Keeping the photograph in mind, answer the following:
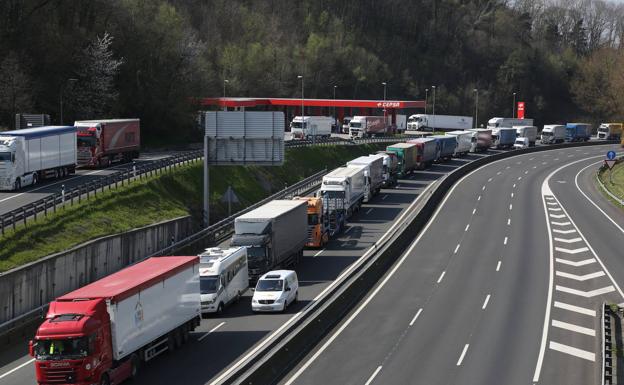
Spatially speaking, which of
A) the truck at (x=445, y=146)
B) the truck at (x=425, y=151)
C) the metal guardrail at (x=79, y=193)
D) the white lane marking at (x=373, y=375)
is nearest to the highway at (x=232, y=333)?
the white lane marking at (x=373, y=375)

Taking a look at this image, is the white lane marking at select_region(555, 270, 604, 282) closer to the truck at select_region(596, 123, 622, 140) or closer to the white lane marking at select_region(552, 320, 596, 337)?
the white lane marking at select_region(552, 320, 596, 337)

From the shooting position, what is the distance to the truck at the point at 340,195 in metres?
61.7

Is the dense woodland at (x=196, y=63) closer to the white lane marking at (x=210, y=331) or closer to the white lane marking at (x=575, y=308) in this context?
the white lane marking at (x=210, y=331)

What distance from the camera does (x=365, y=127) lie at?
12938 cm

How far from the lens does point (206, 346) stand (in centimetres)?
3500

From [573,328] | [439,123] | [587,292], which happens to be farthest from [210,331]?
[439,123]

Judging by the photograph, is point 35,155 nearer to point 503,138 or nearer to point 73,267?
point 73,267

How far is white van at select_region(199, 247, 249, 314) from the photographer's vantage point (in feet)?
130

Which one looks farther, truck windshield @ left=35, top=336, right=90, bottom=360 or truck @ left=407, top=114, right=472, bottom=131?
truck @ left=407, top=114, right=472, bottom=131

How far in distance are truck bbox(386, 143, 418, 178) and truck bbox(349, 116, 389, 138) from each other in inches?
1301

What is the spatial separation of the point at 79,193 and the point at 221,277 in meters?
17.3

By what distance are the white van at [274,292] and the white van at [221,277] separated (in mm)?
1540

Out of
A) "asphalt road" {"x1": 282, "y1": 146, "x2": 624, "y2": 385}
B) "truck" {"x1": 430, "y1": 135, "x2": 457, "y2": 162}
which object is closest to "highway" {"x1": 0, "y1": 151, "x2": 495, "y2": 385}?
"asphalt road" {"x1": 282, "y1": 146, "x2": 624, "y2": 385}

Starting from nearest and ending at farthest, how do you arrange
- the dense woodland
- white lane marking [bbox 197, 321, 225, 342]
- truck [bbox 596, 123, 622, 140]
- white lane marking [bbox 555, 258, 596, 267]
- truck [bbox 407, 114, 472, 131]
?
white lane marking [bbox 197, 321, 225, 342]
white lane marking [bbox 555, 258, 596, 267]
the dense woodland
truck [bbox 596, 123, 622, 140]
truck [bbox 407, 114, 472, 131]
